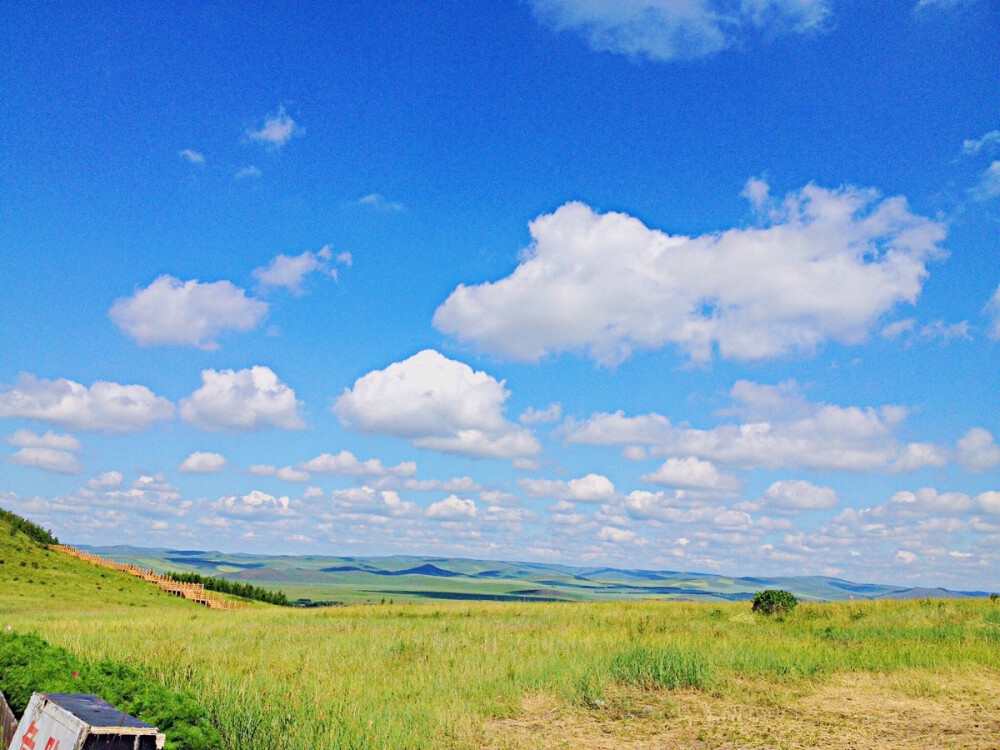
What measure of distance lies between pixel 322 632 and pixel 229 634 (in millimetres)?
2711

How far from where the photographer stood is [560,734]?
10.2 meters

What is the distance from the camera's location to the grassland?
9.87 m

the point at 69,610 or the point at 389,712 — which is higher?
the point at 389,712

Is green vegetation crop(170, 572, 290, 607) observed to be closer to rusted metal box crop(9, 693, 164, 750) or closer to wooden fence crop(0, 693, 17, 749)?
wooden fence crop(0, 693, 17, 749)

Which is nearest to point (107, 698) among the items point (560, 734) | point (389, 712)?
point (389, 712)

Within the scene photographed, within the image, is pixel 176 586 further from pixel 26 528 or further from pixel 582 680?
pixel 582 680

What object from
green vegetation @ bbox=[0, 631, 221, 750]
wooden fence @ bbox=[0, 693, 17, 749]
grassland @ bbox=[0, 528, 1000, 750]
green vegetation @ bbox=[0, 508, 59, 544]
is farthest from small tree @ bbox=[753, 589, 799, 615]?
green vegetation @ bbox=[0, 508, 59, 544]

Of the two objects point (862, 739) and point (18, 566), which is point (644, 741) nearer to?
point (862, 739)

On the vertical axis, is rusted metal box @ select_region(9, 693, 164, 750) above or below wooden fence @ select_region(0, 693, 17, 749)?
above

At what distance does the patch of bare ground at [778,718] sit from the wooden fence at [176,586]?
43984 millimetres

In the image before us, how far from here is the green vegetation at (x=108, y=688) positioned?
7547mm

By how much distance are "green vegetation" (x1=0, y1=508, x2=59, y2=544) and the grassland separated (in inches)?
1616

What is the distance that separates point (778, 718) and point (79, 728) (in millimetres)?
9535

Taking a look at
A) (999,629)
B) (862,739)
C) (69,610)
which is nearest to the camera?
(862,739)
